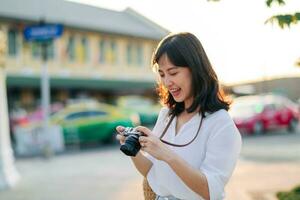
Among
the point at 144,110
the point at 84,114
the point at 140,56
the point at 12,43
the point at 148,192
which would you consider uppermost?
the point at 148,192

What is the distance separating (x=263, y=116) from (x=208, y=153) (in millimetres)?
18948

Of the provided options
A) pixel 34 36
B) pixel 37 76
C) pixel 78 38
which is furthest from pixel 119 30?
pixel 34 36

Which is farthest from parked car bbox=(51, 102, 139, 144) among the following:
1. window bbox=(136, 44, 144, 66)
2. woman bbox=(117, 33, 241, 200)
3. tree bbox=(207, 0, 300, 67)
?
window bbox=(136, 44, 144, 66)

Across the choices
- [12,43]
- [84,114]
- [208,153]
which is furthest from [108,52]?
[208,153]

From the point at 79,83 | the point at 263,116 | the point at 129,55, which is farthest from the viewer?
the point at 129,55

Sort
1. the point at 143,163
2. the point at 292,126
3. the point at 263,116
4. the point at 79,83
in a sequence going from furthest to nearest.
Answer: the point at 79,83, the point at 292,126, the point at 263,116, the point at 143,163

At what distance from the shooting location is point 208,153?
2.08 meters

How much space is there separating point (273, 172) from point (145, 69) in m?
24.9

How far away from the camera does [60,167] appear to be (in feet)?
37.6

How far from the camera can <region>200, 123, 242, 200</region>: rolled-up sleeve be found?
204 centimetres

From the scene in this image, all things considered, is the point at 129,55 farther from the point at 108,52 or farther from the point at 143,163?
the point at 143,163

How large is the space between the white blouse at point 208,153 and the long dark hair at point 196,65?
0.06 m

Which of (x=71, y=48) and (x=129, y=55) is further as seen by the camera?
(x=129, y=55)

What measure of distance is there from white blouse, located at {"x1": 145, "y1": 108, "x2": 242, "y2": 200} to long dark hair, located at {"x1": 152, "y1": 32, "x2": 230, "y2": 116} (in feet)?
0.18
